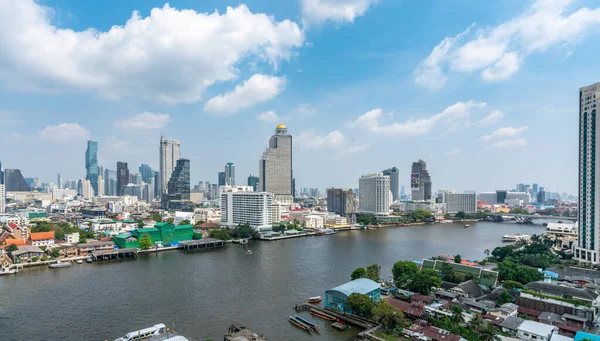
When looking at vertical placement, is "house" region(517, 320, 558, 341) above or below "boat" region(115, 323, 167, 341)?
above

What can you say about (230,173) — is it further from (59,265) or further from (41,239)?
(59,265)

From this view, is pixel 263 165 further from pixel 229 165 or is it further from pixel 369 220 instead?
pixel 229 165

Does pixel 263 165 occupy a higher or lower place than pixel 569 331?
higher

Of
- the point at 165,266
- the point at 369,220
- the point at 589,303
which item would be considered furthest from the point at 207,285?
the point at 369,220

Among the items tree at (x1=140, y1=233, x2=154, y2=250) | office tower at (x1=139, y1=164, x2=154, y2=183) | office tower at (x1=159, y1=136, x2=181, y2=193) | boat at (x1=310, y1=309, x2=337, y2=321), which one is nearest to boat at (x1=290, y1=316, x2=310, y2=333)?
boat at (x1=310, y1=309, x2=337, y2=321)

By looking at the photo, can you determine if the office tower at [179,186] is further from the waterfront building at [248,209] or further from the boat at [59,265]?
the boat at [59,265]

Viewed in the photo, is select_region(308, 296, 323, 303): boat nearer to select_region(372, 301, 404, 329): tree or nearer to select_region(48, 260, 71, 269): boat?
select_region(372, 301, 404, 329): tree

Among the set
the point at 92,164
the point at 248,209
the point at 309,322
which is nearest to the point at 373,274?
the point at 309,322
